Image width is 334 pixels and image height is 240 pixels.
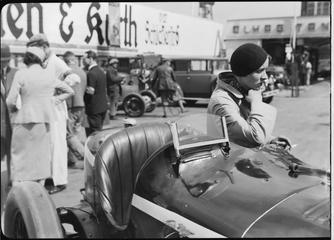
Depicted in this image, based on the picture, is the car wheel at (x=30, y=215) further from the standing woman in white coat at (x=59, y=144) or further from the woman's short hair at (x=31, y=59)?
the standing woman in white coat at (x=59, y=144)

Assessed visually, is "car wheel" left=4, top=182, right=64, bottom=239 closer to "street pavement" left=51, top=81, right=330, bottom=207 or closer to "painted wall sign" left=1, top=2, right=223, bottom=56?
"street pavement" left=51, top=81, right=330, bottom=207

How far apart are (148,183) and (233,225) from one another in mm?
511

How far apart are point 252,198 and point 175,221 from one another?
309 millimetres

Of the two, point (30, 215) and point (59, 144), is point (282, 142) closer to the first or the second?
point (30, 215)

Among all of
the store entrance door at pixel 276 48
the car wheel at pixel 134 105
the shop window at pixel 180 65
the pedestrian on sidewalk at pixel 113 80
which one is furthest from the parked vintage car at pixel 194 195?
the shop window at pixel 180 65

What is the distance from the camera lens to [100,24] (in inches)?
219

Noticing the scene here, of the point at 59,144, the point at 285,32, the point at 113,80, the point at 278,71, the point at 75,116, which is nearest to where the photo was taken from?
the point at 285,32

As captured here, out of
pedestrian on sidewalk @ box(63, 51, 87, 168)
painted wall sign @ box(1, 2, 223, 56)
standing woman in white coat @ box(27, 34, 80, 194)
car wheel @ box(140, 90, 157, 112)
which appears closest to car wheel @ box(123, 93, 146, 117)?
car wheel @ box(140, 90, 157, 112)

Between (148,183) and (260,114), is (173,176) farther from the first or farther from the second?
(260,114)

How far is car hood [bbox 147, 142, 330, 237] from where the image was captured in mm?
1418

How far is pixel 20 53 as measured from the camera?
563cm

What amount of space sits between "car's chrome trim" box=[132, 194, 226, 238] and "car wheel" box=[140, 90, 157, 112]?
8.29m

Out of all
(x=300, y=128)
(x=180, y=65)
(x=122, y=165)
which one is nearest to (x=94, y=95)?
(x=122, y=165)

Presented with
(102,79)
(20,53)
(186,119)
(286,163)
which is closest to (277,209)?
(286,163)
